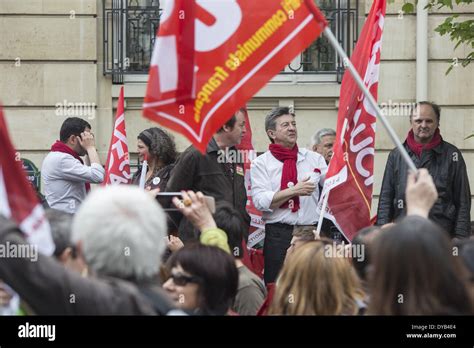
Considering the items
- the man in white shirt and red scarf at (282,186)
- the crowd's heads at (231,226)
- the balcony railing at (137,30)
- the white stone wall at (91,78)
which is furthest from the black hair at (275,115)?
the balcony railing at (137,30)

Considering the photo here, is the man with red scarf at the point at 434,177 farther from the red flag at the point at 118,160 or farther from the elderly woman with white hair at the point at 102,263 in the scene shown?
the elderly woman with white hair at the point at 102,263

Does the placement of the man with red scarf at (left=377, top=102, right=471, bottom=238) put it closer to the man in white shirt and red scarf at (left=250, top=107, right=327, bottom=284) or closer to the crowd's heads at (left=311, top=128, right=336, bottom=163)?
the man in white shirt and red scarf at (left=250, top=107, right=327, bottom=284)

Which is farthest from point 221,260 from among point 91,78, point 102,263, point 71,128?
point 91,78

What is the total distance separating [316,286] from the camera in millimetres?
4590

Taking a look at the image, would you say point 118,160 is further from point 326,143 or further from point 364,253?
point 364,253

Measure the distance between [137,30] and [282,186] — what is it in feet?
17.7

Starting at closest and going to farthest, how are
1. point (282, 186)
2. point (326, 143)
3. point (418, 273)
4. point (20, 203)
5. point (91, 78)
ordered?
point (418, 273)
point (20, 203)
point (282, 186)
point (326, 143)
point (91, 78)

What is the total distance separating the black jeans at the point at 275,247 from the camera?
8484mm

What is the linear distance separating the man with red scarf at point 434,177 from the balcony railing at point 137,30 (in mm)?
5292

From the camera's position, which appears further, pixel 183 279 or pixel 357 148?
pixel 357 148

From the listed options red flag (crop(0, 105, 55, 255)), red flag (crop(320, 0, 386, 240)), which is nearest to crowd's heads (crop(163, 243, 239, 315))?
red flag (crop(0, 105, 55, 255))
